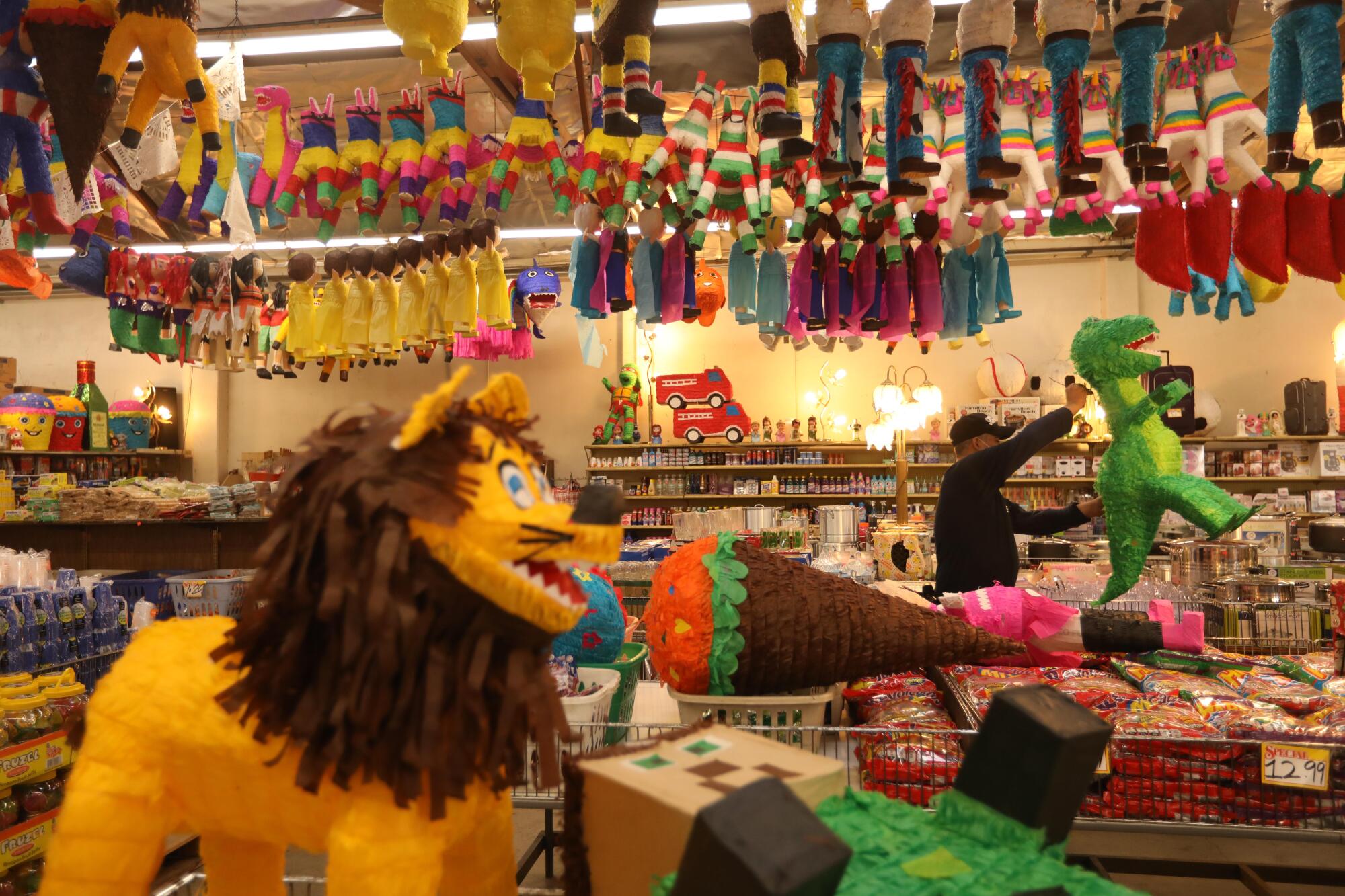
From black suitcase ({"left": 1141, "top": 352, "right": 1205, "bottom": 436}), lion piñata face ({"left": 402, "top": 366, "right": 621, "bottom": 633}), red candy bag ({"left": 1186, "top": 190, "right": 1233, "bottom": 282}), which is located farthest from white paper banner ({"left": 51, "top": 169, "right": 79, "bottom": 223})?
black suitcase ({"left": 1141, "top": 352, "right": 1205, "bottom": 436})

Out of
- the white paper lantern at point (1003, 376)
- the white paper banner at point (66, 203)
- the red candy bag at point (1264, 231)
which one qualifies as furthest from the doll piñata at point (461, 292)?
the white paper lantern at point (1003, 376)

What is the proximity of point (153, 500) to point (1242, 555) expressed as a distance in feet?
22.5

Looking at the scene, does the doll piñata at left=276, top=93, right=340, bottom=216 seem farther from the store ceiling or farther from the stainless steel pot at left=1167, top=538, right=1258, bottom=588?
the stainless steel pot at left=1167, top=538, right=1258, bottom=588

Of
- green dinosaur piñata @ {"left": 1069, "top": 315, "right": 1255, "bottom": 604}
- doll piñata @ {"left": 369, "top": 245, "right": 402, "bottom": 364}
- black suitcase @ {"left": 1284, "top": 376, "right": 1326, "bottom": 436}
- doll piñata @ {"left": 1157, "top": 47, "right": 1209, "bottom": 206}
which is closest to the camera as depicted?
green dinosaur piñata @ {"left": 1069, "top": 315, "right": 1255, "bottom": 604}

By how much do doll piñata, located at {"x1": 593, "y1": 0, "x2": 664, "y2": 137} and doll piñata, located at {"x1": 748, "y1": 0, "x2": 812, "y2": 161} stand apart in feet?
0.75

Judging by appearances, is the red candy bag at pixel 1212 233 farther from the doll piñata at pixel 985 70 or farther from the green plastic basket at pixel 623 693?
the green plastic basket at pixel 623 693

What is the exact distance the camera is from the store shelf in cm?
802

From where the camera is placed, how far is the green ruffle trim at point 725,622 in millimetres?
1404

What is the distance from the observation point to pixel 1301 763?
1193mm

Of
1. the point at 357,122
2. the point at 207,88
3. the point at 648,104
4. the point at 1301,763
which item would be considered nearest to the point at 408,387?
the point at 357,122

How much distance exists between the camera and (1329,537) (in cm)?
321

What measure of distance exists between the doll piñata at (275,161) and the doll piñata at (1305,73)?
3519 mm

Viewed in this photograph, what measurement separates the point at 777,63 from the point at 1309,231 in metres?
1.69

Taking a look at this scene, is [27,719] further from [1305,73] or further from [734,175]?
[1305,73]
